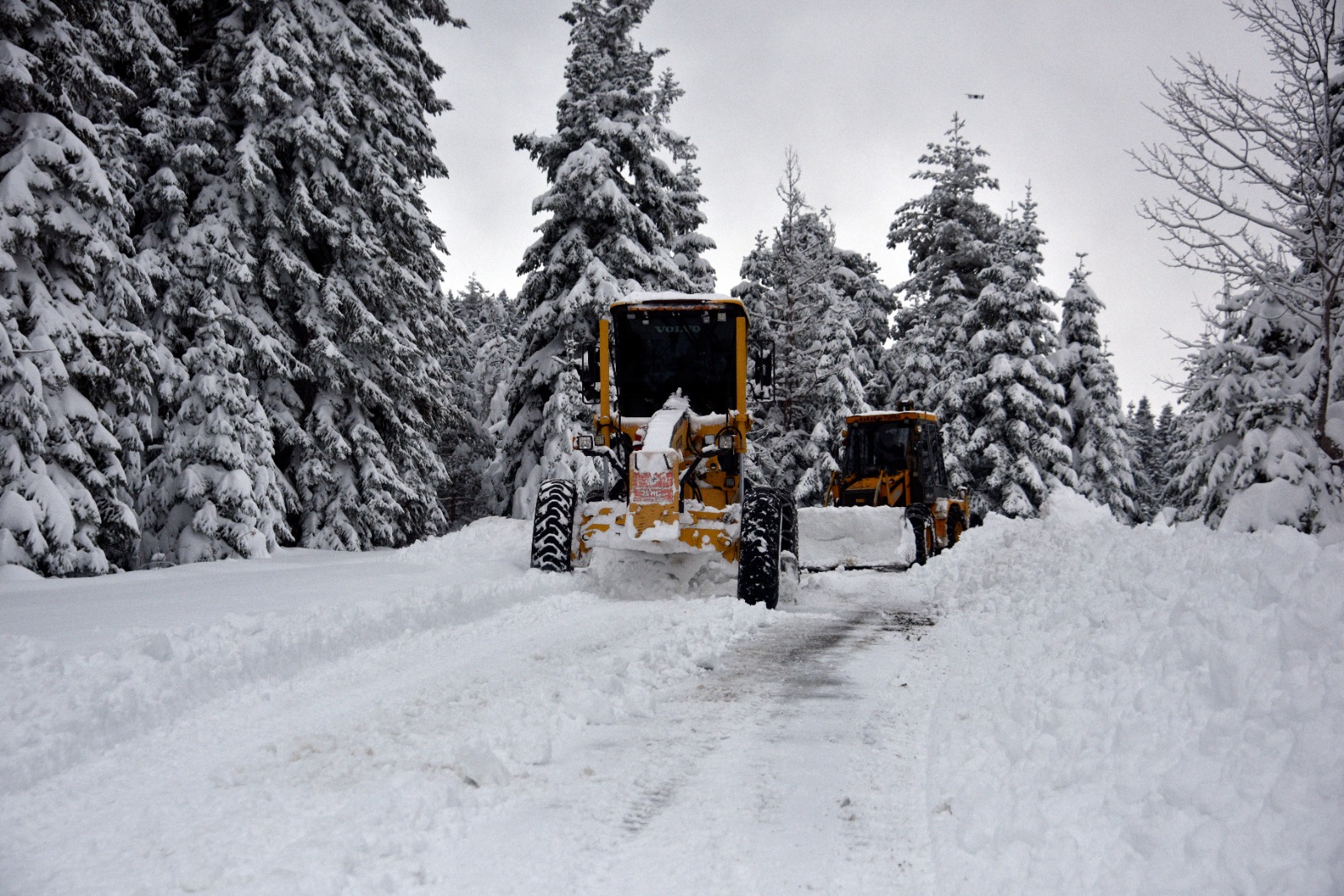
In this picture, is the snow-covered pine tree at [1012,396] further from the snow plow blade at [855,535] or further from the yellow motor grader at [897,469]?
the snow plow blade at [855,535]

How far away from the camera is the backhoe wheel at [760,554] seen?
859 cm

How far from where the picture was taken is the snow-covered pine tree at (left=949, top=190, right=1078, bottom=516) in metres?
28.4

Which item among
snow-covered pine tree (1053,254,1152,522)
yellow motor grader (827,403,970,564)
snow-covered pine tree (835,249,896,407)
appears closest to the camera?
yellow motor grader (827,403,970,564)

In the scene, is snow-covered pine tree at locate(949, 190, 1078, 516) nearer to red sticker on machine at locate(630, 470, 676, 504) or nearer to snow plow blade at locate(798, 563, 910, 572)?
snow plow blade at locate(798, 563, 910, 572)

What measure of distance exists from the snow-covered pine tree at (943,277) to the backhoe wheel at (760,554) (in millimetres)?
21854

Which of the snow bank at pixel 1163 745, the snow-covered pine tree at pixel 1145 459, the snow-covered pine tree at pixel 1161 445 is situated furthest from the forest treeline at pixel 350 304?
the snow-covered pine tree at pixel 1161 445

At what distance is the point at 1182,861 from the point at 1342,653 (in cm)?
140

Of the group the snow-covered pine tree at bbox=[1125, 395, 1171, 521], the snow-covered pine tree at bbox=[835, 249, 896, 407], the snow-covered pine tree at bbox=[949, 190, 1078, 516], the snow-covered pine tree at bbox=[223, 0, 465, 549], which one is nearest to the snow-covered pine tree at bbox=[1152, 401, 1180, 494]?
the snow-covered pine tree at bbox=[1125, 395, 1171, 521]

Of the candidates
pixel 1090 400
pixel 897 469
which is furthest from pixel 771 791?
pixel 1090 400

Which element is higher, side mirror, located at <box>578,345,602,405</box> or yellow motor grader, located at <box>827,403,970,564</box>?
side mirror, located at <box>578,345,602,405</box>

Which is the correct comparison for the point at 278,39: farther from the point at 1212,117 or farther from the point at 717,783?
the point at 717,783

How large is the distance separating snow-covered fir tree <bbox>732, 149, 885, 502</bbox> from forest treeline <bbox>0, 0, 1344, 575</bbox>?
12 centimetres

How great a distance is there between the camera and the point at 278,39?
1727 centimetres

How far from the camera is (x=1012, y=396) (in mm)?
28422
